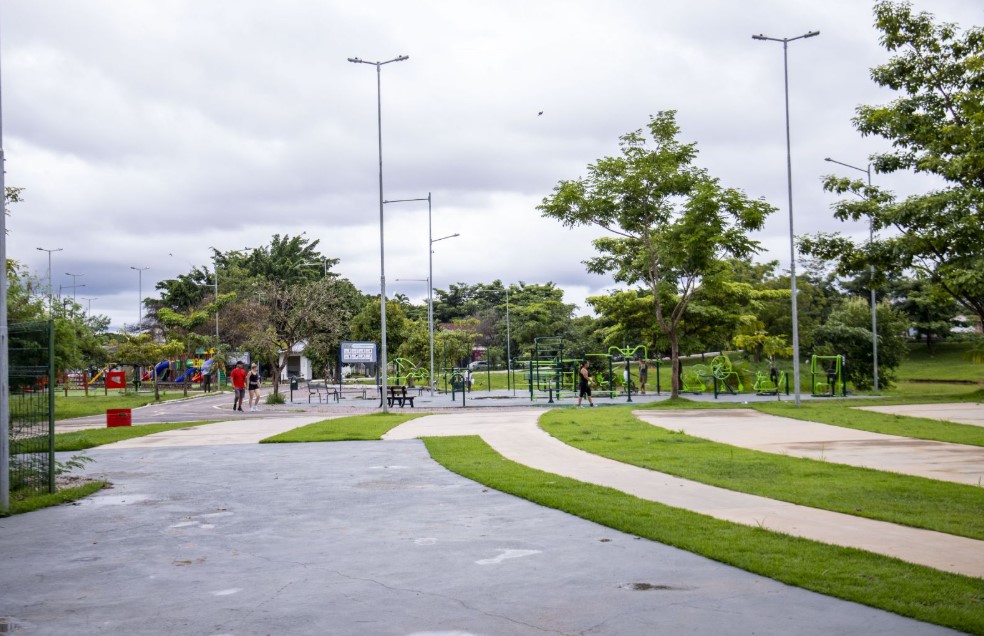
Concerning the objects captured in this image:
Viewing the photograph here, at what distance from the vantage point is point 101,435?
848 inches

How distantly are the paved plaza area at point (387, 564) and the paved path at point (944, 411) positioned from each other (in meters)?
9.76

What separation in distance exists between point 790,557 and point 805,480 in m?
4.80

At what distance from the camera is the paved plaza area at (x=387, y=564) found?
Answer: 18.9ft

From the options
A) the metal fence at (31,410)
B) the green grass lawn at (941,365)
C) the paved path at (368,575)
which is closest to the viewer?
the paved path at (368,575)

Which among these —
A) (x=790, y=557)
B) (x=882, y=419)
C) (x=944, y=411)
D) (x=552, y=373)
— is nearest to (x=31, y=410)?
(x=790, y=557)

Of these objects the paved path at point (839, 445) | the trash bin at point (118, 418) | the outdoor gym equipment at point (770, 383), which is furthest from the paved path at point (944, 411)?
the trash bin at point (118, 418)

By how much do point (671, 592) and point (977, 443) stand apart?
12.1 m

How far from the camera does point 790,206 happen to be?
97.3 feet

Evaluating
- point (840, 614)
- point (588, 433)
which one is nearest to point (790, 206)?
point (588, 433)

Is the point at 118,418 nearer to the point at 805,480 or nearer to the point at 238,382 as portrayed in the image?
the point at 238,382

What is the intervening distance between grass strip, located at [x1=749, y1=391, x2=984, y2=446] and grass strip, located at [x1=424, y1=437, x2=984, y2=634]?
31.0 feet

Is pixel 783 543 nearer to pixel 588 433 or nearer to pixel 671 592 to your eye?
pixel 671 592

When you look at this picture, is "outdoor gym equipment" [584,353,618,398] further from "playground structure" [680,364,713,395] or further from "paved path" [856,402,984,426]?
"paved path" [856,402,984,426]

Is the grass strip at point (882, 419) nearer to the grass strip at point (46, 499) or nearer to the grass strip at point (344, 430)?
the grass strip at point (344, 430)
